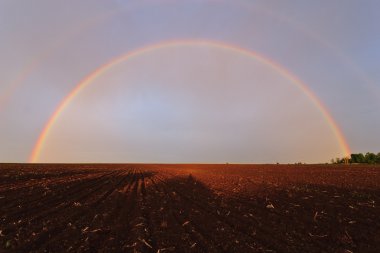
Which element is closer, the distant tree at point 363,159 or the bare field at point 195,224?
the bare field at point 195,224

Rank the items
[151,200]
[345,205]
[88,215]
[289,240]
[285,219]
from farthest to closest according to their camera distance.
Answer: [151,200], [345,205], [88,215], [285,219], [289,240]

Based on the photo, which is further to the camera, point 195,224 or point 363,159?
point 363,159

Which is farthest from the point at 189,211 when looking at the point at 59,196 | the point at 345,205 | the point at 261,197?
the point at 59,196

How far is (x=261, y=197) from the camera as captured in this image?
19.1 metres

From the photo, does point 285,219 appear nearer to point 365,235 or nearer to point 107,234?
point 365,235

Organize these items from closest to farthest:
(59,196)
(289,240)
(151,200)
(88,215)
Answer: (289,240)
(88,215)
(151,200)
(59,196)

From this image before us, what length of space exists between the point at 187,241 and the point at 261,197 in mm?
9763

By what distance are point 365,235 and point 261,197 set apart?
884 centimetres

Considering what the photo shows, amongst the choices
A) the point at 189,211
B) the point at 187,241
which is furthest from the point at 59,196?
the point at 187,241

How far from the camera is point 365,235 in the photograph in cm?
1039

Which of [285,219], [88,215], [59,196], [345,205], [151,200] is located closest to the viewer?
[285,219]

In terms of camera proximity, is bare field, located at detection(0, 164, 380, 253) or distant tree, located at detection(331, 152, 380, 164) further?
distant tree, located at detection(331, 152, 380, 164)

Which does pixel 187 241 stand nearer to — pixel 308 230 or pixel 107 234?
pixel 107 234

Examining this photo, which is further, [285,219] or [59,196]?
[59,196]
